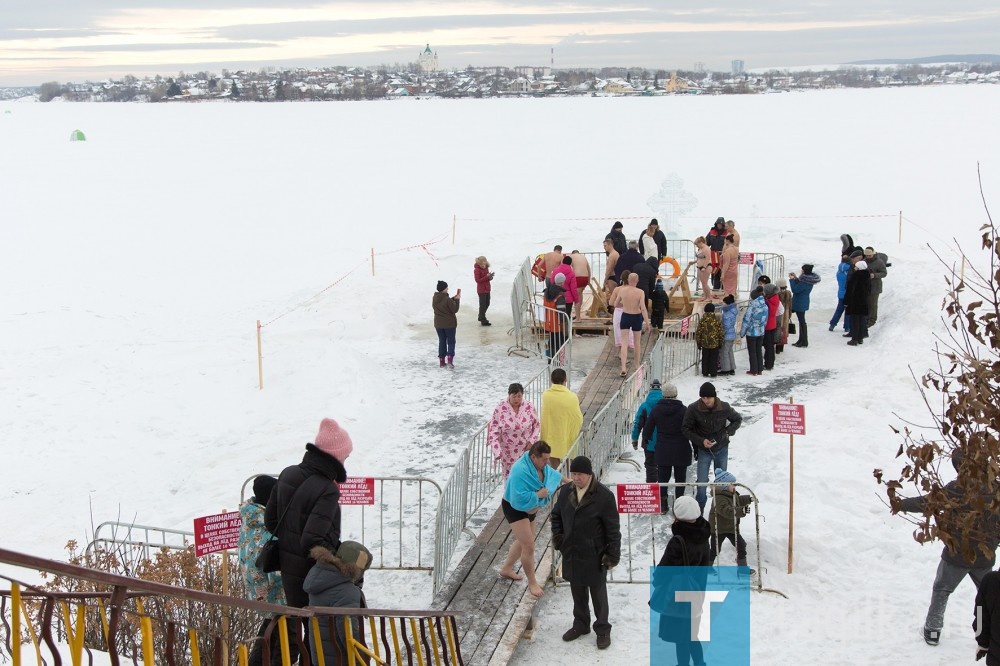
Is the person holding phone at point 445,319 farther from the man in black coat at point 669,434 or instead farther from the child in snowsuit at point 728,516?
the child in snowsuit at point 728,516

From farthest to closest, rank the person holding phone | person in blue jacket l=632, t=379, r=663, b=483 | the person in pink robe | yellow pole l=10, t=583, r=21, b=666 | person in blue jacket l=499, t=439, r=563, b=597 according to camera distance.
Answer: the person holding phone < person in blue jacket l=632, t=379, r=663, b=483 < the person in pink robe < person in blue jacket l=499, t=439, r=563, b=597 < yellow pole l=10, t=583, r=21, b=666

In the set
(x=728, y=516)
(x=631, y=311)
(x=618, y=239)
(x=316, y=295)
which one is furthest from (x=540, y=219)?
(x=728, y=516)

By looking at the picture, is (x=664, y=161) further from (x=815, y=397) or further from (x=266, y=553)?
(x=266, y=553)

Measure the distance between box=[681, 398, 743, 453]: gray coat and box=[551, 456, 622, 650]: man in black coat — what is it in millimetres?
2374

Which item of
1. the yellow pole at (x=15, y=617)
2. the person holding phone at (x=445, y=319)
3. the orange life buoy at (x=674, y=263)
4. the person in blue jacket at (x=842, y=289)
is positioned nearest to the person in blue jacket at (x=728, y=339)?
the person in blue jacket at (x=842, y=289)

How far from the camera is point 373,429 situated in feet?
40.4

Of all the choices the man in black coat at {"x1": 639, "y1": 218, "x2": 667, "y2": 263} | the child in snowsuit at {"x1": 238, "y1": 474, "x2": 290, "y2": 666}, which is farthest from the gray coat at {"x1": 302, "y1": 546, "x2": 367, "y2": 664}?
the man in black coat at {"x1": 639, "y1": 218, "x2": 667, "y2": 263}

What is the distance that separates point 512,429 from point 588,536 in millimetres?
2166

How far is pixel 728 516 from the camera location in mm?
8070

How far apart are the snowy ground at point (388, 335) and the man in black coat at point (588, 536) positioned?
15.8 inches

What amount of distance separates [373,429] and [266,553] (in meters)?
6.44

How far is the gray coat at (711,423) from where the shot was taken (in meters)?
8.84

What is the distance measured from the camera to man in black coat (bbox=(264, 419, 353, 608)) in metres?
5.59

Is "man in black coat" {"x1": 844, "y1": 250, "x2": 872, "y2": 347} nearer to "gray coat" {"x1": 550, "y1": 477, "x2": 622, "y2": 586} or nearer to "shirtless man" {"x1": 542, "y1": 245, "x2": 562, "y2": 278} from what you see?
"shirtless man" {"x1": 542, "y1": 245, "x2": 562, "y2": 278}
